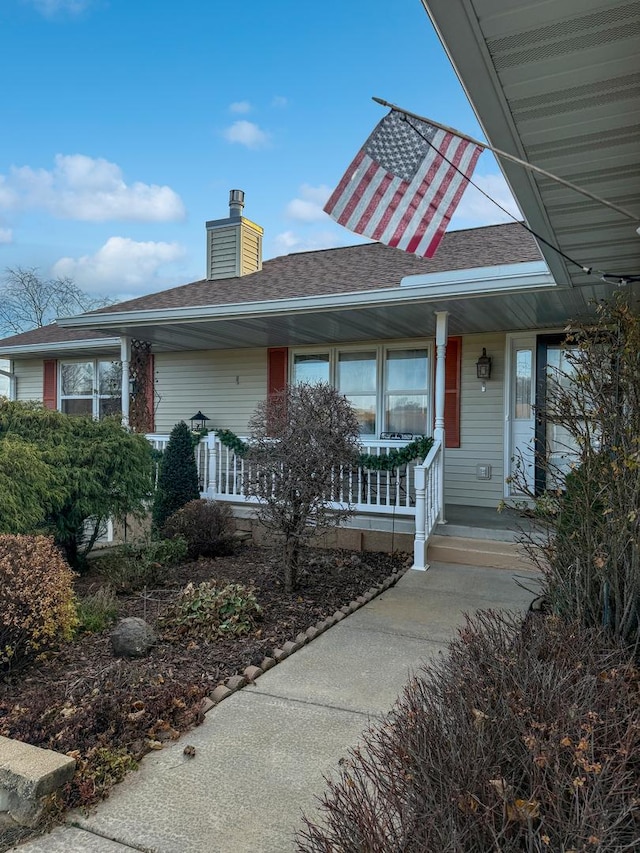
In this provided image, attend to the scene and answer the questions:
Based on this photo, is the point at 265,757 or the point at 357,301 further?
the point at 357,301

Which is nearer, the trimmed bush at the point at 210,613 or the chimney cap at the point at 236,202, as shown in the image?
the trimmed bush at the point at 210,613

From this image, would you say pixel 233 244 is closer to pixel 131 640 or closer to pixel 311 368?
pixel 311 368

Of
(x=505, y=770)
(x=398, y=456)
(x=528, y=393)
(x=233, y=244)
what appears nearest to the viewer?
(x=505, y=770)

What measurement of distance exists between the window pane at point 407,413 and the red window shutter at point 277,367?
6.02ft

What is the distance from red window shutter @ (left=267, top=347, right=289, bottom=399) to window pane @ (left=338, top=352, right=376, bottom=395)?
95cm

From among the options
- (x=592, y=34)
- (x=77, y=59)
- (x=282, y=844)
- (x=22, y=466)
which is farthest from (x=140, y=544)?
(x=77, y=59)

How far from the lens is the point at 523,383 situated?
7844mm

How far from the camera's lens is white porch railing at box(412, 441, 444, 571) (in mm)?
5945

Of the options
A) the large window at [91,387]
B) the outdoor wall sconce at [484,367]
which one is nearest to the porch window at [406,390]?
the outdoor wall sconce at [484,367]

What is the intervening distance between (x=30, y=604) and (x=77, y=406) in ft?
29.9

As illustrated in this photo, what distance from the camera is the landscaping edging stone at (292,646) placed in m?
3.22

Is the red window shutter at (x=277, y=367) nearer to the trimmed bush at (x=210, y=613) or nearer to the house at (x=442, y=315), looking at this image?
the house at (x=442, y=315)

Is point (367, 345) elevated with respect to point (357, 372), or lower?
elevated

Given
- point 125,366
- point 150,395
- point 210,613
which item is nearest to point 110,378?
point 150,395
